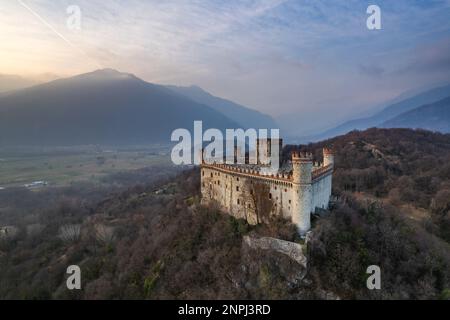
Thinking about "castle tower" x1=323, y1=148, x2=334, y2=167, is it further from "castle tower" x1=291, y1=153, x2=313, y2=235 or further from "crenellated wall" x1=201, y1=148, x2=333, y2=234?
"castle tower" x1=291, y1=153, x2=313, y2=235

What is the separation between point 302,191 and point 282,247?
230 inches

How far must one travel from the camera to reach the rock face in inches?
1113

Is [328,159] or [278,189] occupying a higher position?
[328,159]

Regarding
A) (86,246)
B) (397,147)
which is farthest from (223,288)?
(397,147)

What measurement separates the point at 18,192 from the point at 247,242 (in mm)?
108601

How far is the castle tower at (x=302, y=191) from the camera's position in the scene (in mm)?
29797

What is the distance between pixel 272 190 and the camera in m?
33.0

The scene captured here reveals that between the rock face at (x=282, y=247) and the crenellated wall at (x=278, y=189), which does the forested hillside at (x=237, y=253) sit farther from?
the crenellated wall at (x=278, y=189)

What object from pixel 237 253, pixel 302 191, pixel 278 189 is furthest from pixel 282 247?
pixel 278 189

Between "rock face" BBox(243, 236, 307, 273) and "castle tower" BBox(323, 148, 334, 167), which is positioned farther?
"castle tower" BBox(323, 148, 334, 167)

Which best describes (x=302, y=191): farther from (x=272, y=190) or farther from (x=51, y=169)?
(x=51, y=169)

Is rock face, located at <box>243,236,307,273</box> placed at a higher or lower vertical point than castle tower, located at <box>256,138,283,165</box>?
lower

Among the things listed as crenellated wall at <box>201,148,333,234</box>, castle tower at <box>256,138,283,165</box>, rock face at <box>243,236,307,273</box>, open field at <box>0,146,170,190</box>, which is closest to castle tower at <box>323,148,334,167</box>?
crenellated wall at <box>201,148,333,234</box>

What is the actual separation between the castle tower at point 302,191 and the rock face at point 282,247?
6.59ft
